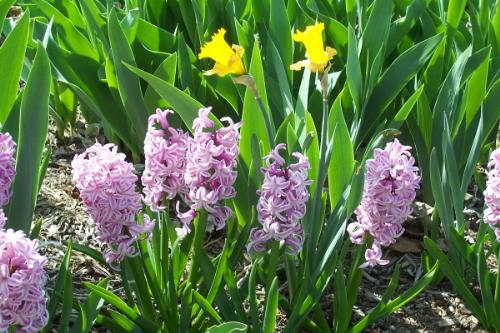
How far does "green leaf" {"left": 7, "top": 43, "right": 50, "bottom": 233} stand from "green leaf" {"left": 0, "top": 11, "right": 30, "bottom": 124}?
Answer: 0.47 ft

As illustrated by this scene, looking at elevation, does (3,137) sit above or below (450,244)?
below

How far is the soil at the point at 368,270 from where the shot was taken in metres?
2.01

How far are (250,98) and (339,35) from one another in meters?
0.75

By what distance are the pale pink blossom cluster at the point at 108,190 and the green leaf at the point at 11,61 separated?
54 cm

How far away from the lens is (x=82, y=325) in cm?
154

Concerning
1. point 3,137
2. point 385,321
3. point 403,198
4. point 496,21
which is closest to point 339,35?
point 496,21

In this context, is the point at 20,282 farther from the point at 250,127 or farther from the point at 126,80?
the point at 126,80

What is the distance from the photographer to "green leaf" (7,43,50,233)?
172cm

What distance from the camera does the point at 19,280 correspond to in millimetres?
1188

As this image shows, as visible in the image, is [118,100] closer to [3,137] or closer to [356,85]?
[356,85]

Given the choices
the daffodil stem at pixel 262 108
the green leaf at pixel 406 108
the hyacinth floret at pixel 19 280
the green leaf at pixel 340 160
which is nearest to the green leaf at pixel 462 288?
the green leaf at pixel 340 160

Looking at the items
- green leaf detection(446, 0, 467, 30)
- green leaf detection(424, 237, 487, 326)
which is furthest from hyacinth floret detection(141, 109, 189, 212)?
green leaf detection(446, 0, 467, 30)

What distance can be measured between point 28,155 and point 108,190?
41cm

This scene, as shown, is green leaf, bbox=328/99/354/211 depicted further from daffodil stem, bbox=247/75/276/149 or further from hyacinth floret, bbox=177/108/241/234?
hyacinth floret, bbox=177/108/241/234
